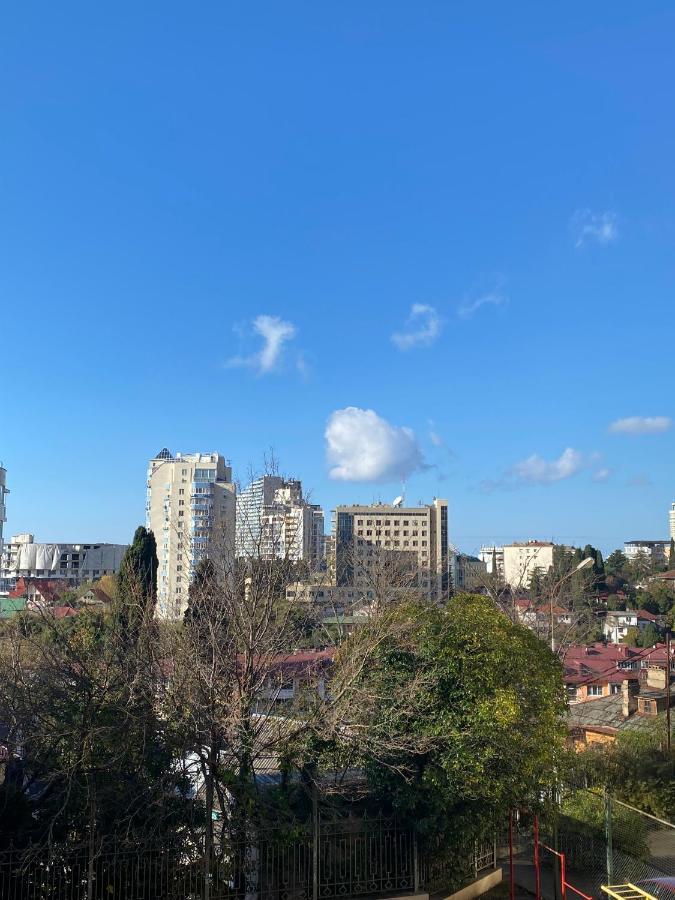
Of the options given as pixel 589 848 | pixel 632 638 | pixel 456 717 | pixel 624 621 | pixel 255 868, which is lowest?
pixel 589 848

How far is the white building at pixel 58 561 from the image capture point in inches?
4587

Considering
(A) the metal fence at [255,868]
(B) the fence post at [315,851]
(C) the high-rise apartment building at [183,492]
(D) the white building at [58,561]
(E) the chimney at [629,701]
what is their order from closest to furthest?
(A) the metal fence at [255,868]
(B) the fence post at [315,851]
(E) the chimney at [629,701]
(C) the high-rise apartment building at [183,492]
(D) the white building at [58,561]

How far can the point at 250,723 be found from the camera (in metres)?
10.0

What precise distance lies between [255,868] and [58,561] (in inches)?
4810

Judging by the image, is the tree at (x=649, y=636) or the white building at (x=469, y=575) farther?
the tree at (x=649, y=636)

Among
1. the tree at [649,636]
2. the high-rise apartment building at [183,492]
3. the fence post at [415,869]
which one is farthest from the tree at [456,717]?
the high-rise apartment building at [183,492]

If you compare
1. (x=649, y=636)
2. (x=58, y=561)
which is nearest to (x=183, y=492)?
(x=58, y=561)

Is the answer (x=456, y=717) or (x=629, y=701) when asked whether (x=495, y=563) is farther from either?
(x=456, y=717)

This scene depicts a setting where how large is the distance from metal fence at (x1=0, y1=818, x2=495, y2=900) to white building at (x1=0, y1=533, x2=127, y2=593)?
365 ft

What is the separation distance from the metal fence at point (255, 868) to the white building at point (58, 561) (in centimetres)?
11138

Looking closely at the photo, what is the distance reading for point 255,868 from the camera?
32.0ft

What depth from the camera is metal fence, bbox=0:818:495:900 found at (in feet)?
29.5

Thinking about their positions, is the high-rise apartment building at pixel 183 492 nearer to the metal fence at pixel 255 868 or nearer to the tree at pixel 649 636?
the tree at pixel 649 636

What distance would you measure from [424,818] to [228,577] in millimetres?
5347
